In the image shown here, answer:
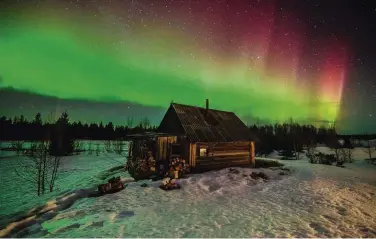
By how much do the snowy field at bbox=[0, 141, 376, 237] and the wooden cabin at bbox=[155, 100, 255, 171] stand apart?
3.28m

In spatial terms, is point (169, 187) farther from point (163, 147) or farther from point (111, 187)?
point (163, 147)

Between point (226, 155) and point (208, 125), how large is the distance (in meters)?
3.20

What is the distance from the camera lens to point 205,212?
959 centimetres

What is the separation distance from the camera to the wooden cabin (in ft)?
58.3

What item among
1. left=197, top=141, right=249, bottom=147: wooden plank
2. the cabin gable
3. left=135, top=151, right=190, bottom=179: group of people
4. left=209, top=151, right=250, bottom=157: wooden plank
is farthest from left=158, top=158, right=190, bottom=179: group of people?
left=209, top=151, right=250, bottom=157: wooden plank

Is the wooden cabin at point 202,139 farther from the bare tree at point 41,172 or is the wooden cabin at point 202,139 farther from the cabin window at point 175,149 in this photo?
the bare tree at point 41,172

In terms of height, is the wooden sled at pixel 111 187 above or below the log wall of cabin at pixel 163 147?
below

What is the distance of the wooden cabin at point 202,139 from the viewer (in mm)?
17781

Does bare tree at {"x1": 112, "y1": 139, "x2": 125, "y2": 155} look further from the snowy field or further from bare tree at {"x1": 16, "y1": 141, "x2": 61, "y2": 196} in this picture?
the snowy field

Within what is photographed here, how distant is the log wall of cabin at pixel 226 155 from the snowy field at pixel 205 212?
331 cm

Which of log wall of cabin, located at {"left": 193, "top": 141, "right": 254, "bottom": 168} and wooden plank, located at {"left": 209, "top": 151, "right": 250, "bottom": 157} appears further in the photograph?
wooden plank, located at {"left": 209, "top": 151, "right": 250, "bottom": 157}

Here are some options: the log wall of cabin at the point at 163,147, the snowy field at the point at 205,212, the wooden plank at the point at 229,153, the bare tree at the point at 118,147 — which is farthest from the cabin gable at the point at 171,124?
the bare tree at the point at 118,147

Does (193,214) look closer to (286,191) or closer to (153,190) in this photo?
(153,190)

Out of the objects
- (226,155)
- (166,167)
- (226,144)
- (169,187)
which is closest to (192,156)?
(166,167)
